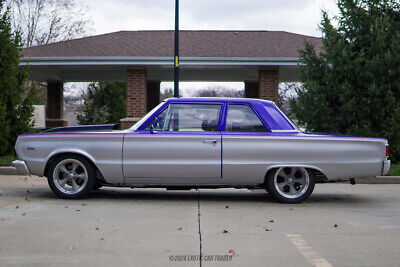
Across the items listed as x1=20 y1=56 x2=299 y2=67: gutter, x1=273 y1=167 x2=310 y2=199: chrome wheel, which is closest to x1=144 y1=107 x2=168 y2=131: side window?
x1=273 y1=167 x2=310 y2=199: chrome wheel

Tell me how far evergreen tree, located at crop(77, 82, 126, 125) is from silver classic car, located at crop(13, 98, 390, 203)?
75.2ft

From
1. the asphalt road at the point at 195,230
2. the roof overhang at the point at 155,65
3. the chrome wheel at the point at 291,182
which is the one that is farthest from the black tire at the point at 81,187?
the roof overhang at the point at 155,65

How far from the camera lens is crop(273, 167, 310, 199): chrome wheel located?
26.5 feet

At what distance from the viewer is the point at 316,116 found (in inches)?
535

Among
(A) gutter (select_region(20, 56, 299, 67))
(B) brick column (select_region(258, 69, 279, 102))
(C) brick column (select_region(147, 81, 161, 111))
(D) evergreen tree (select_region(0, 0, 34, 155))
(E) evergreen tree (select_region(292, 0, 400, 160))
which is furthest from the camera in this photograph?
(C) brick column (select_region(147, 81, 161, 111))

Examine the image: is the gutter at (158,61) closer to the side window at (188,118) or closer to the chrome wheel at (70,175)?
the side window at (188,118)

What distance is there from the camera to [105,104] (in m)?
32.0

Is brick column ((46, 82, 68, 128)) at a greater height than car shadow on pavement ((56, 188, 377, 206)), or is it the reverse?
brick column ((46, 82, 68, 128))

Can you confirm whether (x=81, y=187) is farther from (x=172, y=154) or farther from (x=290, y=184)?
(x=290, y=184)

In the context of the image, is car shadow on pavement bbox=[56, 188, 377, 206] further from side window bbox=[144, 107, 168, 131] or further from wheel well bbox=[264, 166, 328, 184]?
side window bbox=[144, 107, 168, 131]

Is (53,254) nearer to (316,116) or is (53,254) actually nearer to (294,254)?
(294,254)

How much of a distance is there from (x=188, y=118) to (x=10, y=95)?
8.50 metres

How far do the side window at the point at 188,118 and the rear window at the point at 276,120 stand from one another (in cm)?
82

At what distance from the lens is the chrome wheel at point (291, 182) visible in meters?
8.07
